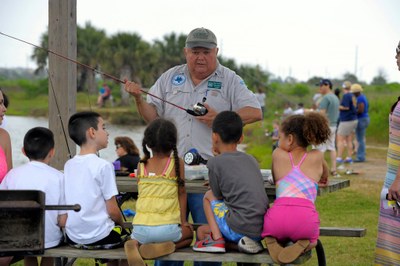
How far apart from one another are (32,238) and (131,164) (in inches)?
209

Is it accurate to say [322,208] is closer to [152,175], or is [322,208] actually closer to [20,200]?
[152,175]

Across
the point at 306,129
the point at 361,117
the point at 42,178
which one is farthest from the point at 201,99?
the point at 361,117

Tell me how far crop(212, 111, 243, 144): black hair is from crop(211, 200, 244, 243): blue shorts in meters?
0.37

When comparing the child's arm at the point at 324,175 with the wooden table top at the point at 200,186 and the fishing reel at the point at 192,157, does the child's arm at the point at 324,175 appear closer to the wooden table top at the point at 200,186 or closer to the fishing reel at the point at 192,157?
the wooden table top at the point at 200,186

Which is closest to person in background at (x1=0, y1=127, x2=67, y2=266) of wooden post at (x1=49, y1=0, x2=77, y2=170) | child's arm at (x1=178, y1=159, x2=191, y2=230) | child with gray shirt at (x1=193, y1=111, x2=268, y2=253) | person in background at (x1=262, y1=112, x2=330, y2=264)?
child's arm at (x1=178, y1=159, x2=191, y2=230)

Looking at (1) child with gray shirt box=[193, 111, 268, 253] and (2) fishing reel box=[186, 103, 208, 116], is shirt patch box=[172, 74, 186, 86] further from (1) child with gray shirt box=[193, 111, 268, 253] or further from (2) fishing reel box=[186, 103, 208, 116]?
(1) child with gray shirt box=[193, 111, 268, 253]

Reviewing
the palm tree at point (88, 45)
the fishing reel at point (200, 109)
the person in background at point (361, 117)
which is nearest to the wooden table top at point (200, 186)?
the fishing reel at point (200, 109)

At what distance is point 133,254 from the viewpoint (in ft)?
14.0

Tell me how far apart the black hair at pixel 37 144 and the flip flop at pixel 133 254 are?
2.26ft

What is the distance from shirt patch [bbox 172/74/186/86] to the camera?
17.6 feet

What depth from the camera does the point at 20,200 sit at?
3.97m

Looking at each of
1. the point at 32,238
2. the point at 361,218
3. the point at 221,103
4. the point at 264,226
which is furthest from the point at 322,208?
the point at 32,238

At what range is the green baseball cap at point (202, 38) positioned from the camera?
511 cm

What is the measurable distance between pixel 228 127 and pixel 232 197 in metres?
0.39
